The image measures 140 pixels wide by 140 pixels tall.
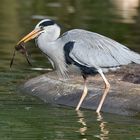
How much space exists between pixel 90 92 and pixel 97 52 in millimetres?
1152

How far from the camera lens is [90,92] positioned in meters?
14.8

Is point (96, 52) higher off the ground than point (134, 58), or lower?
higher

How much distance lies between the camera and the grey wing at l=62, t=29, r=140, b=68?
13.8 metres

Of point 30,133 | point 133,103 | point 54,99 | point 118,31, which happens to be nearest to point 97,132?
point 30,133

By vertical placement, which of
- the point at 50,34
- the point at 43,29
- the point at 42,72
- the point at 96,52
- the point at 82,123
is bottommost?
the point at 42,72

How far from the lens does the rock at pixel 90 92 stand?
1392 cm

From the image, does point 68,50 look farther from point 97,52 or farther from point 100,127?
point 100,127

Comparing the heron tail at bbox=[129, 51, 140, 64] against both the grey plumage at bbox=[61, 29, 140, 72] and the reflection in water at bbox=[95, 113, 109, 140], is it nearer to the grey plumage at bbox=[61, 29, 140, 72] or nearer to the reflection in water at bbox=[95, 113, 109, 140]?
the grey plumage at bbox=[61, 29, 140, 72]

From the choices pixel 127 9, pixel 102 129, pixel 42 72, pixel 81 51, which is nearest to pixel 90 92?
pixel 81 51

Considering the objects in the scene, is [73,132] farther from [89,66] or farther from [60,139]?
[89,66]

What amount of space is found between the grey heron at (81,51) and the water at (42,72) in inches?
32.6

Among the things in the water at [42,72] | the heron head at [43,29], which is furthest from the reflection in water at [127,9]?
the heron head at [43,29]

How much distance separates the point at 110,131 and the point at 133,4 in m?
25.7

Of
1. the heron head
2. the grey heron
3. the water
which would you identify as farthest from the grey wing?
the water
